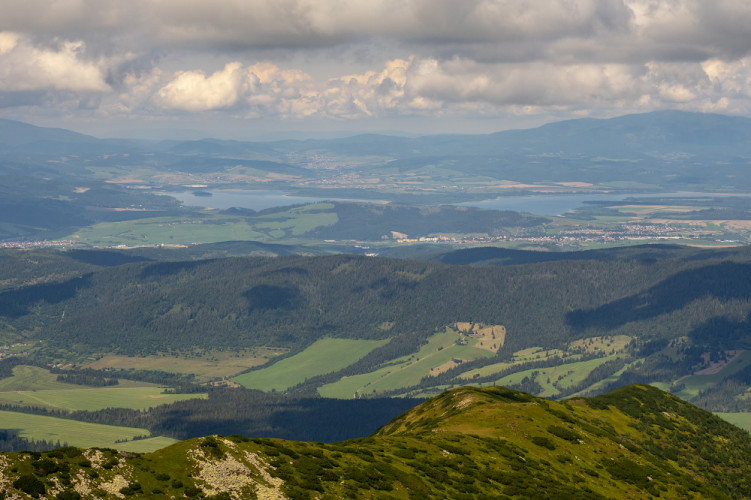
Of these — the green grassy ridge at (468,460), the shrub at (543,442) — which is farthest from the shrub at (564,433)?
the shrub at (543,442)

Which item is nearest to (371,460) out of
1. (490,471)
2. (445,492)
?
(445,492)

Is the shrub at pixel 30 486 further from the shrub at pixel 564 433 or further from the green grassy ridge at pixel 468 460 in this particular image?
the shrub at pixel 564 433

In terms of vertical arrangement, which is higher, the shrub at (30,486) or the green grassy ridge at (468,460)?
the shrub at (30,486)

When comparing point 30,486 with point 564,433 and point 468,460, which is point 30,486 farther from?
point 564,433

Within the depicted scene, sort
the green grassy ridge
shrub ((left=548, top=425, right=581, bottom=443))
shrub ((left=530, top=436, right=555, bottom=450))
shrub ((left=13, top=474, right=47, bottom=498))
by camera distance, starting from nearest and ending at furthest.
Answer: shrub ((left=13, top=474, right=47, bottom=498)) < the green grassy ridge < shrub ((left=530, top=436, right=555, bottom=450)) < shrub ((left=548, top=425, right=581, bottom=443))

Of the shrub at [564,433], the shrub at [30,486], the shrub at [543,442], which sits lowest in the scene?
the shrub at [564,433]

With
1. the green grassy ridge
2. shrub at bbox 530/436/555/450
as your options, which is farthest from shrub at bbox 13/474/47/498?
shrub at bbox 530/436/555/450

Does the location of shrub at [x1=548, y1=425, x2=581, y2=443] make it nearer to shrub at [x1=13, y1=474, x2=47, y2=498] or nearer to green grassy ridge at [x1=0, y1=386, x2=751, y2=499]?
green grassy ridge at [x1=0, y1=386, x2=751, y2=499]

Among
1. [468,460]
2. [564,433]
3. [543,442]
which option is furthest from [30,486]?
[564,433]

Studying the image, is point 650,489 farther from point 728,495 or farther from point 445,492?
point 445,492
